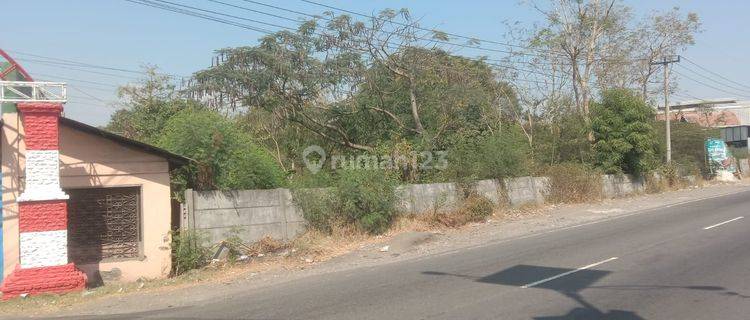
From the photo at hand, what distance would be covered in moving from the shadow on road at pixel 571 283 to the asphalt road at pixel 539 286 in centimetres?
2

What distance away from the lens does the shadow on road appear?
24.6 ft

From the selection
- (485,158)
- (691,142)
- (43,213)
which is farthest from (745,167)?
(43,213)

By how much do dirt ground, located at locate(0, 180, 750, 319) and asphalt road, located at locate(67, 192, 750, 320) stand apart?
0.81m

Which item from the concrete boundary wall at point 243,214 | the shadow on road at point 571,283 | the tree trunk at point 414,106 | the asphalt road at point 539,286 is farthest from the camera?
the tree trunk at point 414,106

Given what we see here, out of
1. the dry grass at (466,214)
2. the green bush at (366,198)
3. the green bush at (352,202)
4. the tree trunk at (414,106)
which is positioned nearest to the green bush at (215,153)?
the green bush at (352,202)

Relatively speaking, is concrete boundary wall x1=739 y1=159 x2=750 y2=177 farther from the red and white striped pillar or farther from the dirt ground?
the red and white striped pillar

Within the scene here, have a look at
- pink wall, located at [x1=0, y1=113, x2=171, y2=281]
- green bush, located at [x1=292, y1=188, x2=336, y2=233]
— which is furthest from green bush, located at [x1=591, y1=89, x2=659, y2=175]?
pink wall, located at [x1=0, y1=113, x2=171, y2=281]

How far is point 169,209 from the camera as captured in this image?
13.5 meters

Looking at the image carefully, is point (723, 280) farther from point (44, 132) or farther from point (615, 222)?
point (44, 132)

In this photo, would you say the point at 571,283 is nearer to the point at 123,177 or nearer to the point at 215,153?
the point at 215,153

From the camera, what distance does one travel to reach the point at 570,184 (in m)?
25.6

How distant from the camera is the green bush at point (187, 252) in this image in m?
13.4

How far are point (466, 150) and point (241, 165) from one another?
982 centimetres

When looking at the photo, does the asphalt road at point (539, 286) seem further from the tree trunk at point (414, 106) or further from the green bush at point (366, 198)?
the tree trunk at point (414, 106)
